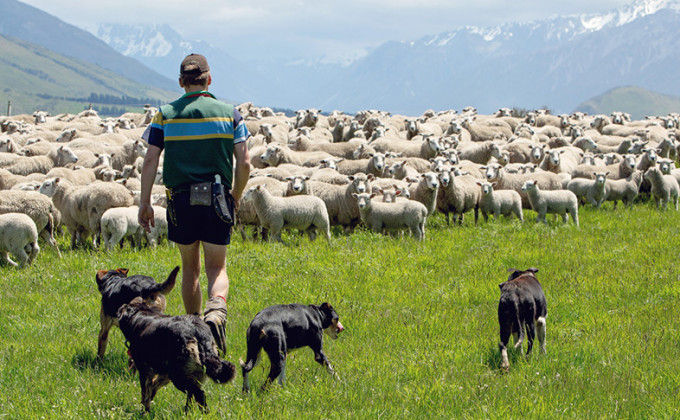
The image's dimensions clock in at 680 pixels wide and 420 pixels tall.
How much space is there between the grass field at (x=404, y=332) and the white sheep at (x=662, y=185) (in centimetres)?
407

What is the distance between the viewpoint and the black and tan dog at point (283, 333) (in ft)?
15.4

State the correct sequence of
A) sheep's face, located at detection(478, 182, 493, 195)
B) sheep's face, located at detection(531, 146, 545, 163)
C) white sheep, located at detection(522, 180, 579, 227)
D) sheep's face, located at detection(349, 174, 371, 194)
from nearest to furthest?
sheep's face, located at detection(349, 174, 371, 194)
white sheep, located at detection(522, 180, 579, 227)
sheep's face, located at detection(478, 182, 493, 195)
sheep's face, located at detection(531, 146, 545, 163)

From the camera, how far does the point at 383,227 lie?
484 inches

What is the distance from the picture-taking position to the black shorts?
5.24 meters

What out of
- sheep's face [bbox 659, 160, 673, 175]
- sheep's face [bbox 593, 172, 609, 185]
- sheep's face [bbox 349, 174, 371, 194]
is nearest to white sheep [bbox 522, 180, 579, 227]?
sheep's face [bbox 593, 172, 609, 185]

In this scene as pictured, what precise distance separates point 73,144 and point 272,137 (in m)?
6.14

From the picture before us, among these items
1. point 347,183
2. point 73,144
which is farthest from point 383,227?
point 73,144

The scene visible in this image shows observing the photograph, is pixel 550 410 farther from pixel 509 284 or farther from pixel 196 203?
pixel 196 203

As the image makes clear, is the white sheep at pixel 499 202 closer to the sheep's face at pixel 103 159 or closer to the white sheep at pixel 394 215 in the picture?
the white sheep at pixel 394 215

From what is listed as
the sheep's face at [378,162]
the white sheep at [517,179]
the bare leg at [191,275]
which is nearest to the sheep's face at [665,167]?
the white sheep at [517,179]

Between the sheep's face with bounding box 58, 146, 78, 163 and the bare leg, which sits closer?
the bare leg

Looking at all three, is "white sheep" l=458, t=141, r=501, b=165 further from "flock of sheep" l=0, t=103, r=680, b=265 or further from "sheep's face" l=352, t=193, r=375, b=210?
"sheep's face" l=352, t=193, r=375, b=210

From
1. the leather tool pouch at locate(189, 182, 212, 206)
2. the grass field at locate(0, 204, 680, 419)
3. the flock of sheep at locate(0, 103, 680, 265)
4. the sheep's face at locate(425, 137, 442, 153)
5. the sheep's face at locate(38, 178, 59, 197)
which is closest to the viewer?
the grass field at locate(0, 204, 680, 419)

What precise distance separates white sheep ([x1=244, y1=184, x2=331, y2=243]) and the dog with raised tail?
620 cm
